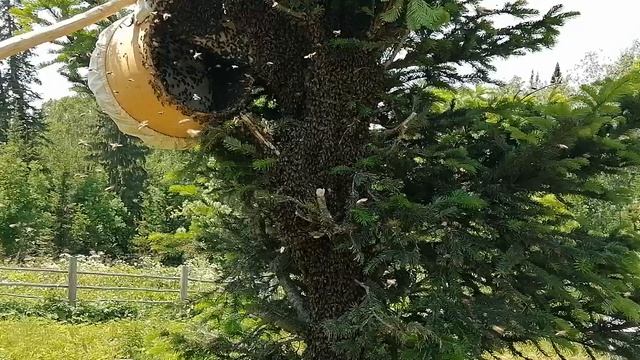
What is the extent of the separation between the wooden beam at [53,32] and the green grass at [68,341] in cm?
368

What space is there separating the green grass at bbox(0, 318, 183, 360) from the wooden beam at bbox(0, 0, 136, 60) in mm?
3678

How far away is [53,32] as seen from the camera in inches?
84.5

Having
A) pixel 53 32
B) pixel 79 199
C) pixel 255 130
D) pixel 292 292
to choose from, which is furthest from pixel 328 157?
pixel 79 199

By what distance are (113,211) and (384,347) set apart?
58.9ft

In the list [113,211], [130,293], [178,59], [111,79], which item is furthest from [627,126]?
[113,211]

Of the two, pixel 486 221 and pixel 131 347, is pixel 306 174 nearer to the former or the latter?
pixel 486 221

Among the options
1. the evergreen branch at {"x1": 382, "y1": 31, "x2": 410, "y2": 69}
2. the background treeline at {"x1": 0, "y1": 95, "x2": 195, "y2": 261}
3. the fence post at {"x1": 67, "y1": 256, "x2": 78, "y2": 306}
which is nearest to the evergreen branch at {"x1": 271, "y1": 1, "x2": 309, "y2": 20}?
the evergreen branch at {"x1": 382, "y1": 31, "x2": 410, "y2": 69}

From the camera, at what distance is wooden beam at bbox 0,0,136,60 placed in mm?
1974

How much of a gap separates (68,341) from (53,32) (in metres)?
5.71

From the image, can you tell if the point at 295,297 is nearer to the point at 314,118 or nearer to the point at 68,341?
the point at 314,118

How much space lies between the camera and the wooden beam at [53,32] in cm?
197

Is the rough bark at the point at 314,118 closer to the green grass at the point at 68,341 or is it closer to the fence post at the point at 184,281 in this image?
the green grass at the point at 68,341

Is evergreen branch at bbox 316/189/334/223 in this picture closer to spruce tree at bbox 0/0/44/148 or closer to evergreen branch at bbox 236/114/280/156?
evergreen branch at bbox 236/114/280/156

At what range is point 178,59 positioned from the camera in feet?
8.52
